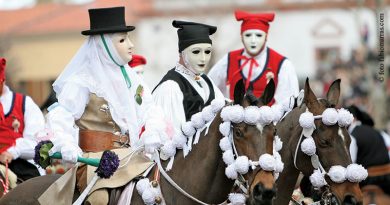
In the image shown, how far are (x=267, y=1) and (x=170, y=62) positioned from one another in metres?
4.34

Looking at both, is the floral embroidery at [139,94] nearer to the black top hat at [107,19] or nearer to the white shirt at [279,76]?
the black top hat at [107,19]

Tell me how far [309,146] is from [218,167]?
2.74 feet

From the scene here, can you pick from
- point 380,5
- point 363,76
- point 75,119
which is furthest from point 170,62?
point 75,119

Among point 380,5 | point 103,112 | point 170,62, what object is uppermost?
point 103,112

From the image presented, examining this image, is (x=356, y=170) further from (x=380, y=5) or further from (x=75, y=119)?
(x=380, y=5)

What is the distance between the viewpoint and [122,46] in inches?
380

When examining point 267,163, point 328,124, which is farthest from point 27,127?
point 267,163

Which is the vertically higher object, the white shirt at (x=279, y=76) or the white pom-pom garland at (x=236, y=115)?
the white pom-pom garland at (x=236, y=115)

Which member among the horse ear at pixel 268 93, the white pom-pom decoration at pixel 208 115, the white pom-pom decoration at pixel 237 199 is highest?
the horse ear at pixel 268 93

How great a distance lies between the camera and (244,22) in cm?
1196

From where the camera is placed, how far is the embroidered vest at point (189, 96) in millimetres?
10484

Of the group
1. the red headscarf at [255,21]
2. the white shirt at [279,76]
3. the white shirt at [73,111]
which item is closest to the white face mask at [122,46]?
the white shirt at [73,111]

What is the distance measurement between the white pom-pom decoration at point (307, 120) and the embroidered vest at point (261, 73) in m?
2.43

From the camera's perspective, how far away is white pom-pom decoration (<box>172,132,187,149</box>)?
880cm
